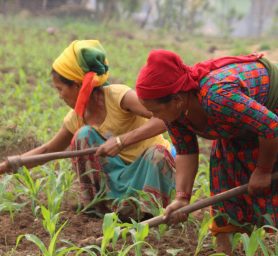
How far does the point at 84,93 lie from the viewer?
3656mm

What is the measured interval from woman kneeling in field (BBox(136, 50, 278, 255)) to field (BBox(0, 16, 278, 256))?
17 cm

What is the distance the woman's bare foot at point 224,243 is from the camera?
3.20 metres

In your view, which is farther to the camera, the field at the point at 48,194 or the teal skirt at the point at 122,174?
the teal skirt at the point at 122,174

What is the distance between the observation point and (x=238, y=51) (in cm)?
1634

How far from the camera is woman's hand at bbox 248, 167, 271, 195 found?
2818mm

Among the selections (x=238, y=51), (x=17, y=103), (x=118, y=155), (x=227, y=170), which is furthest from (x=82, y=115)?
(x=238, y=51)

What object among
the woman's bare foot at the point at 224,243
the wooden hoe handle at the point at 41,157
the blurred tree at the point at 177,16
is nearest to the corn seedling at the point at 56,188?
the wooden hoe handle at the point at 41,157

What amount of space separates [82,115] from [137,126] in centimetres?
38

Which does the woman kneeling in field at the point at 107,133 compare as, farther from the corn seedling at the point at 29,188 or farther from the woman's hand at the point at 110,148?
the corn seedling at the point at 29,188

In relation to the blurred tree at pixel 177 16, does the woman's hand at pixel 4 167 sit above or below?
above

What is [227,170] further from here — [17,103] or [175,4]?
[175,4]

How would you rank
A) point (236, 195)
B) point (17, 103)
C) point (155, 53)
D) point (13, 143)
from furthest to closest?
1. point (17, 103)
2. point (13, 143)
3. point (236, 195)
4. point (155, 53)

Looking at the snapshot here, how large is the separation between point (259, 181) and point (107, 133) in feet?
4.24

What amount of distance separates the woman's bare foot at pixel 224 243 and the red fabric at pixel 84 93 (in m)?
1.10
